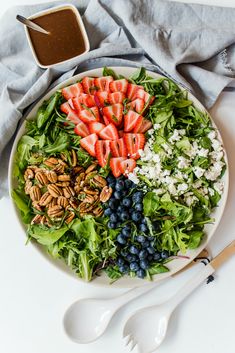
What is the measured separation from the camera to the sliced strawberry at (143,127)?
50.8 inches

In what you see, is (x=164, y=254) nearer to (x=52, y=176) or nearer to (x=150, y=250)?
(x=150, y=250)

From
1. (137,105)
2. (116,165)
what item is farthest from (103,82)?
(116,165)

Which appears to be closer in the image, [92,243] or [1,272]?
[92,243]

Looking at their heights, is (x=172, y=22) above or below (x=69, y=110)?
above

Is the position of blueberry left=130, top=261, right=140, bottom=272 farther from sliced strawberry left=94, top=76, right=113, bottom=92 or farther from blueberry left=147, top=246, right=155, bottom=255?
sliced strawberry left=94, top=76, right=113, bottom=92

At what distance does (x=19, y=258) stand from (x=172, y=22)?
2.53 feet

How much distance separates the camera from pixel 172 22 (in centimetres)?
137

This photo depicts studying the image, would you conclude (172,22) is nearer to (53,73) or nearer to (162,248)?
(53,73)

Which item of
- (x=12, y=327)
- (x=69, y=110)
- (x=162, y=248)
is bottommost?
(x=12, y=327)

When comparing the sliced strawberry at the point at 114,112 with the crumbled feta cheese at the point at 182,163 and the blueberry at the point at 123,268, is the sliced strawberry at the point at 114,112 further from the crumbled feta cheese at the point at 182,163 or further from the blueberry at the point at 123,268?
the blueberry at the point at 123,268

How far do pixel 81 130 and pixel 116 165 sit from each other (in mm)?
130

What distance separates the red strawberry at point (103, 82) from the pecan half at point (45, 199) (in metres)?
0.31

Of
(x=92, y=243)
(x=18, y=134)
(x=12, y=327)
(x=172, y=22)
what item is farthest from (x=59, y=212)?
(x=172, y=22)

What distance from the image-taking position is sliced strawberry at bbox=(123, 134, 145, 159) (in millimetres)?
1276
